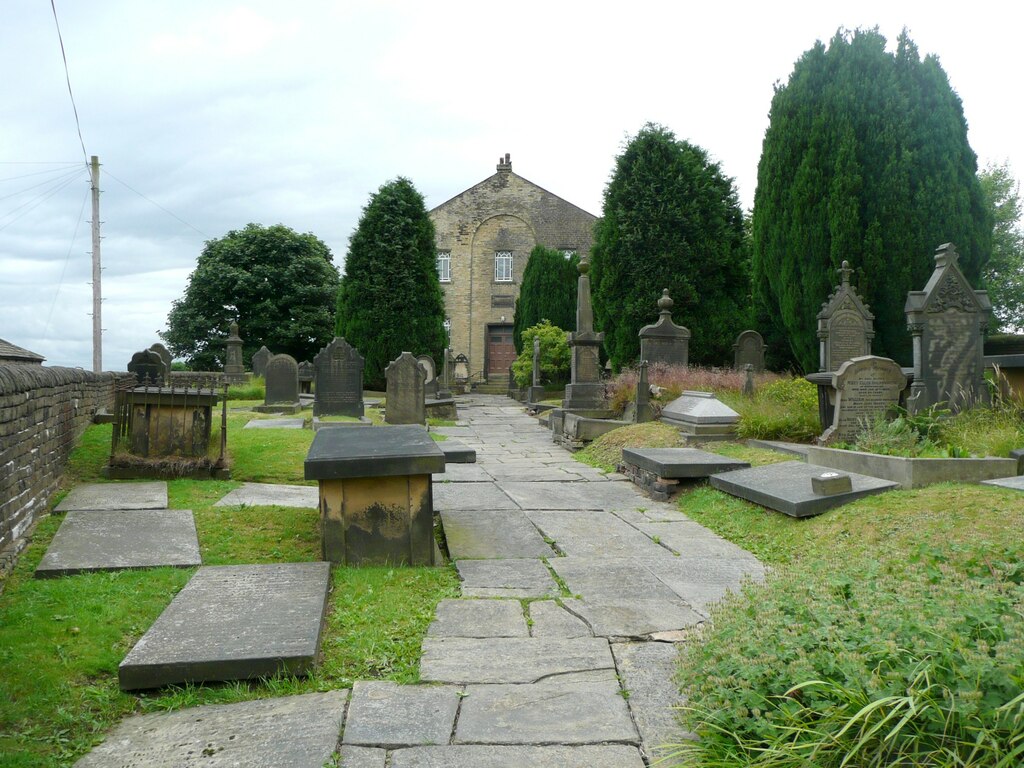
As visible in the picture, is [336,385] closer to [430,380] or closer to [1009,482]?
[430,380]

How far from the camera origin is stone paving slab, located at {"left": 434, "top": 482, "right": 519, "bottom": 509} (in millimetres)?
7419

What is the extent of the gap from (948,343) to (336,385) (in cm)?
1133

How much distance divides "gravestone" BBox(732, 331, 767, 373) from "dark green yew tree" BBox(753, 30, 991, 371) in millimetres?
2006

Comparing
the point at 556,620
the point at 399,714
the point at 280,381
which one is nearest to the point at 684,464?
the point at 556,620

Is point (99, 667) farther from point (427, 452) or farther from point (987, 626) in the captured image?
point (987, 626)

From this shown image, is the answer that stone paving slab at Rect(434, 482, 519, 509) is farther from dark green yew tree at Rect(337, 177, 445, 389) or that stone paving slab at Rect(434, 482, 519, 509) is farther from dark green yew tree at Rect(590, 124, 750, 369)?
dark green yew tree at Rect(337, 177, 445, 389)

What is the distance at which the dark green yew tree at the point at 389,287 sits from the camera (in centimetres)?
2869

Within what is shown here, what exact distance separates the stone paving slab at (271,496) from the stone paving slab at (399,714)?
3.63 m

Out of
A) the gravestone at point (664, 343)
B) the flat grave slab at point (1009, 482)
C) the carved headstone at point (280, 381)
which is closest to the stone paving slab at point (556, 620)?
the flat grave slab at point (1009, 482)

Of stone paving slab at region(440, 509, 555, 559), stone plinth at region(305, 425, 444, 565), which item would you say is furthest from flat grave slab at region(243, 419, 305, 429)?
stone plinth at region(305, 425, 444, 565)

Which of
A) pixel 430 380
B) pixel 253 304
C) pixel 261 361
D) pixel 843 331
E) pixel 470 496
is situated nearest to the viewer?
pixel 470 496

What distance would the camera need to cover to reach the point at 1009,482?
6.34m

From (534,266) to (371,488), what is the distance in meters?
31.1

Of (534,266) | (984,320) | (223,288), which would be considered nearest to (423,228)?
(534,266)
